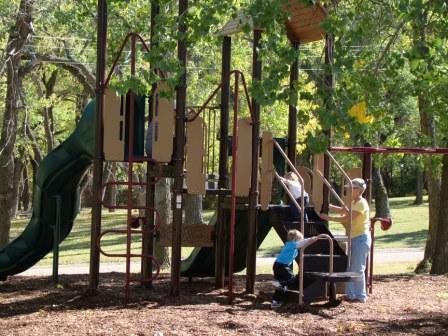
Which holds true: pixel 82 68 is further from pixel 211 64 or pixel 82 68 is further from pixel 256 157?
pixel 256 157

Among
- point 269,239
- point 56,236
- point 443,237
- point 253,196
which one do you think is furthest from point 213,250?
point 269,239

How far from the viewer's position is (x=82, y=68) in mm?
22641

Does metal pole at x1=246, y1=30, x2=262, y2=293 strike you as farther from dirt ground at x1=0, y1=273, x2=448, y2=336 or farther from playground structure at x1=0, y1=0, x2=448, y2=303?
dirt ground at x1=0, y1=273, x2=448, y2=336

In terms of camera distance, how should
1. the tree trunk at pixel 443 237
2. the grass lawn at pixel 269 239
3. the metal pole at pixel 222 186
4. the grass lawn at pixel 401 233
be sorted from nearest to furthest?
the metal pole at pixel 222 186
the tree trunk at pixel 443 237
the grass lawn at pixel 269 239
the grass lawn at pixel 401 233

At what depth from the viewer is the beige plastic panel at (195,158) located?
1186cm

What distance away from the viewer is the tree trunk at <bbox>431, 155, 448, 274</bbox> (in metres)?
17.0

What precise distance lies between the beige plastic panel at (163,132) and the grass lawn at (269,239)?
1000 cm

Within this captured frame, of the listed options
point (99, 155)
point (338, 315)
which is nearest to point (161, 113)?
point (99, 155)

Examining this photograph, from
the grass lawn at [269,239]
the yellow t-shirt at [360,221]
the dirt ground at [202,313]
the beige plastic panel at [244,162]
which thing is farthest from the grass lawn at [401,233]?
the yellow t-shirt at [360,221]

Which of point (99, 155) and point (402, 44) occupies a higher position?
point (402, 44)

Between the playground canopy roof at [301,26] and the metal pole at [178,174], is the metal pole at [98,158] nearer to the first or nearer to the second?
the metal pole at [178,174]

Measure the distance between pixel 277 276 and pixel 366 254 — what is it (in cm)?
137

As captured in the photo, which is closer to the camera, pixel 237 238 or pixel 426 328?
pixel 426 328

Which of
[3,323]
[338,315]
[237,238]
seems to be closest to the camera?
[3,323]
